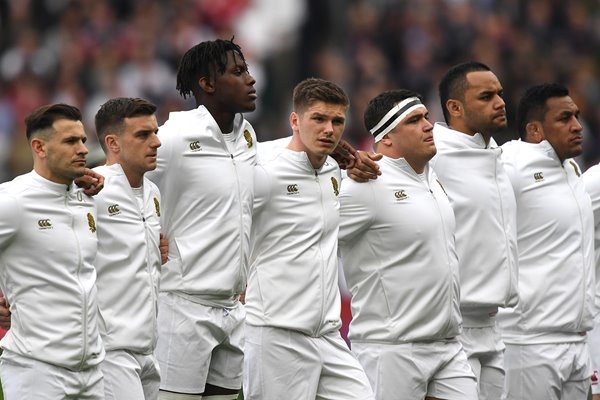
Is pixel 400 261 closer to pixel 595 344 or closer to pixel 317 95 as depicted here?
pixel 317 95

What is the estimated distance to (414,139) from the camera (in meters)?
9.77

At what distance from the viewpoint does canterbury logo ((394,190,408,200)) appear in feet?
31.8

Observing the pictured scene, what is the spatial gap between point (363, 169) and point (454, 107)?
3.65 feet

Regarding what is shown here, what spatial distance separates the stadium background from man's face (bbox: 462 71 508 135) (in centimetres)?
720

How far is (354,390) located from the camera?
9.26 m

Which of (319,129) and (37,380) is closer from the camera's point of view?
(37,380)

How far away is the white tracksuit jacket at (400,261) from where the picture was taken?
31.4 ft

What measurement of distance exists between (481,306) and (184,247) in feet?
6.72

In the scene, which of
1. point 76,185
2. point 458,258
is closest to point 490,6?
point 458,258

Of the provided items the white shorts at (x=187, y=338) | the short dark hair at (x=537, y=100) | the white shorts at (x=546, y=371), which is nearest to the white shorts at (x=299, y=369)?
the white shorts at (x=187, y=338)

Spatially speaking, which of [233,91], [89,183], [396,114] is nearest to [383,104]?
[396,114]

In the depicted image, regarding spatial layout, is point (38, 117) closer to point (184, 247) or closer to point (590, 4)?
point (184, 247)

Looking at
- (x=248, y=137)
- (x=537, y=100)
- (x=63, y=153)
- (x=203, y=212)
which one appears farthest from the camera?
(x=537, y=100)

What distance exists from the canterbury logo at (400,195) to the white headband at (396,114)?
1.38ft
